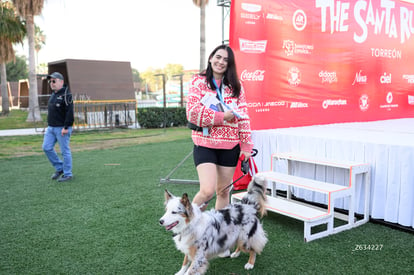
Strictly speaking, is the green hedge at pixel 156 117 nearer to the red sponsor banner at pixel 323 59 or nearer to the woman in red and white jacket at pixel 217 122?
the red sponsor banner at pixel 323 59

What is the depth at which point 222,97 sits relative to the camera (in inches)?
120

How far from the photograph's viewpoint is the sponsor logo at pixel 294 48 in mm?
6078

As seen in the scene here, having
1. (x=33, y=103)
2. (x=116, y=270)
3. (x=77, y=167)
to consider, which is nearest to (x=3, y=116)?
(x=33, y=103)

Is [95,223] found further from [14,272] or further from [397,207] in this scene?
[397,207]

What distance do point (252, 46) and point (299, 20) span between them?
1309 mm

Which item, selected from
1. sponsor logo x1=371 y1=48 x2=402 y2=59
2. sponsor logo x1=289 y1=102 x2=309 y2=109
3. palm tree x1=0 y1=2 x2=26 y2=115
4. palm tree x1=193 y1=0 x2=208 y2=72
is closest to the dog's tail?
sponsor logo x1=289 y1=102 x2=309 y2=109

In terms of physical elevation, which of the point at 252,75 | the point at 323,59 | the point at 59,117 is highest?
the point at 323,59

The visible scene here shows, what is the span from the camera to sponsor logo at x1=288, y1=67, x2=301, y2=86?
617cm

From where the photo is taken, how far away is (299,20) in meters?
6.25

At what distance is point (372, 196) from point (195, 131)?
2.43 m

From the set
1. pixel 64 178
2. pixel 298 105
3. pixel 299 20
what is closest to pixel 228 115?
pixel 298 105

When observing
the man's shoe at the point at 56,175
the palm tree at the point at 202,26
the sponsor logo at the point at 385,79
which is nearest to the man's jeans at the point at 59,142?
the man's shoe at the point at 56,175

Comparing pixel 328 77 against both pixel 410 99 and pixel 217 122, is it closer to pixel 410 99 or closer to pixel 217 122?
pixel 410 99

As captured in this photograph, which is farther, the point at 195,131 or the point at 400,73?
the point at 400,73
